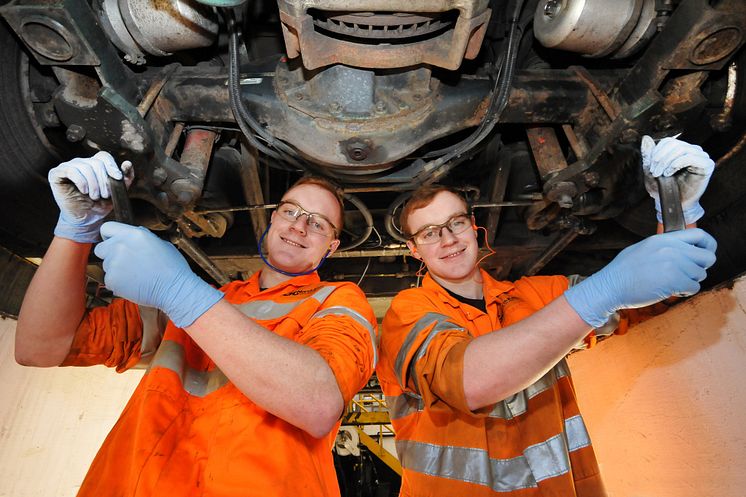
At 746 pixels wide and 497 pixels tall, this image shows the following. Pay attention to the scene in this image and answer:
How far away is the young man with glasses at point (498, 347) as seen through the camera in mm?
1146

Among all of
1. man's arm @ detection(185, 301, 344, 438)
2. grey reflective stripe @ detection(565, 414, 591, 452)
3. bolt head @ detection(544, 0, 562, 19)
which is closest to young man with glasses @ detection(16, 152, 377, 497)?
man's arm @ detection(185, 301, 344, 438)

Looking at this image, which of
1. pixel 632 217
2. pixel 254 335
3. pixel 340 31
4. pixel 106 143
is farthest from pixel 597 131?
pixel 106 143

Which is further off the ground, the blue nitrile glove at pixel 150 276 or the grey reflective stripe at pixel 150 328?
the grey reflective stripe at pixel 150 328

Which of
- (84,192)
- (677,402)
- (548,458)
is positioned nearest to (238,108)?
(84,192)

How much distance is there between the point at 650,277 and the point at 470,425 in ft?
2.54

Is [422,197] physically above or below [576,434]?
above

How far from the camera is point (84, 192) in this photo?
1.26m

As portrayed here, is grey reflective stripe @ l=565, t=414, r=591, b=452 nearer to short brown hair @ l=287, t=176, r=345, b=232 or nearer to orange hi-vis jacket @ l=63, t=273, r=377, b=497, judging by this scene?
orange hi-vis jacket @ l=63, t=273, r=377, b=497

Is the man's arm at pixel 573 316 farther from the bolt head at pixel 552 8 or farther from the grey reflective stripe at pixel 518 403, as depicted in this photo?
the bolt head at pixel 552 8

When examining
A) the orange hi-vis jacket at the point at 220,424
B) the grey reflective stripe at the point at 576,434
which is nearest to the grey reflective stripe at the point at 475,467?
the grey reflective stripe at the point at 576,434

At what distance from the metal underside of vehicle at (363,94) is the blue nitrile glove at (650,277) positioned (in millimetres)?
456

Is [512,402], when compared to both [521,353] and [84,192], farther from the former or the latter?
[84,192]

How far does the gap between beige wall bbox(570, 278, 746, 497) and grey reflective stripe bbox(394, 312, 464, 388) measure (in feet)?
4.28

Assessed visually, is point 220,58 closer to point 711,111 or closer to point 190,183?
point 190,183
